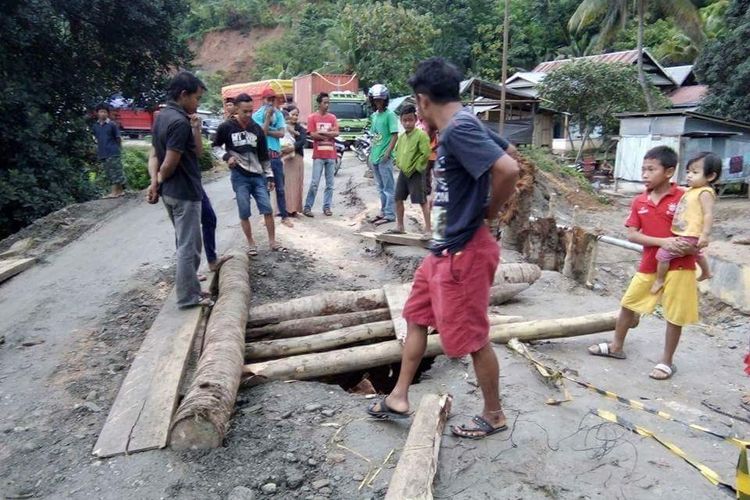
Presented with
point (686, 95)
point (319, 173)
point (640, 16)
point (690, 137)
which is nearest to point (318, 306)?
point (319, 173)

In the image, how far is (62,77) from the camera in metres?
12.5

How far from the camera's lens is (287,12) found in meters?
52.2

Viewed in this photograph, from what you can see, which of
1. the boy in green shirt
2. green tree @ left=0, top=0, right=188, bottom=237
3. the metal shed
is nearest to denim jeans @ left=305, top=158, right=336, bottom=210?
the boy in green shirt

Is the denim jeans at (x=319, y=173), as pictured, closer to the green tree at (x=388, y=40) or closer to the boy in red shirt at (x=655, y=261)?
the boy in red shirt at (x=655, y=261)

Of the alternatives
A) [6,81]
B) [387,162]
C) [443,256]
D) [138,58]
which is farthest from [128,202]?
[443,256]

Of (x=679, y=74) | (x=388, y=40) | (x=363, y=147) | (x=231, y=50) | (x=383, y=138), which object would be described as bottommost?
(x=363, y=147)

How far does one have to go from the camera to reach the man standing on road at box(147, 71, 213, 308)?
4445 millimetres

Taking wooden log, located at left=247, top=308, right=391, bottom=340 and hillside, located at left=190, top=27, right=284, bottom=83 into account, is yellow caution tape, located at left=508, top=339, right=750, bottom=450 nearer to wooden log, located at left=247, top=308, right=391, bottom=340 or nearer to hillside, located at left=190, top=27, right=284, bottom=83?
wooden log, located at left=247, top=308, right=391, bottom=340

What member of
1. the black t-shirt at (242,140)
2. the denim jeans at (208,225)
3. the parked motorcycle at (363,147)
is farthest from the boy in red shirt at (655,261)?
the parked motorcycle at (363,147)

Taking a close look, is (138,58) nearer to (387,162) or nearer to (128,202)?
(128,202)

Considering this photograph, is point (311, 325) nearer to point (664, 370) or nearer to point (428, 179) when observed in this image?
point (664, 370)

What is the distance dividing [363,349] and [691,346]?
269 centimetres

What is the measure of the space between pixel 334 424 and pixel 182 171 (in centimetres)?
240

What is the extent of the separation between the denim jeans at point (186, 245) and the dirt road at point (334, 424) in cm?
51
